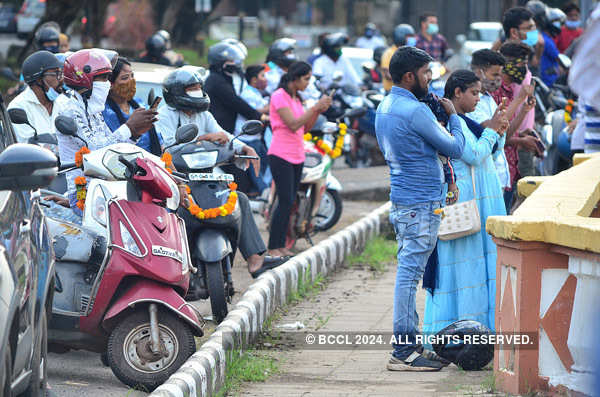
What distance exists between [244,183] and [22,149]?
695 cm

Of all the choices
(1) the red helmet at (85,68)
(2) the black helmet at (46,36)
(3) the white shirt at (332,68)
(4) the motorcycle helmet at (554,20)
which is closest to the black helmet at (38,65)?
(1) the red helmet at (85,68)

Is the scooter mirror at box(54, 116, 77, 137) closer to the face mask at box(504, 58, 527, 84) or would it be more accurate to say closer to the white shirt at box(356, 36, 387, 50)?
the face mask at box(504, 58, 527, 84)

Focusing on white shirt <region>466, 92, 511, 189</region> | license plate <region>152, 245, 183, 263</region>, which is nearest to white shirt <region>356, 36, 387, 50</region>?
white shirt <region>466, 92, 511, 189</region>

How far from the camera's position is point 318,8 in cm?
7225

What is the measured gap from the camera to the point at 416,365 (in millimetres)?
6762

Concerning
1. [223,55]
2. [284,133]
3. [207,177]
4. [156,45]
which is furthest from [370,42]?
[207,177]

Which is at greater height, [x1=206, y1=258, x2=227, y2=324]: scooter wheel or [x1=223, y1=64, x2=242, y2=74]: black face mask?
[x1=223, y1=64, x2=242, y2=74]: black face mask

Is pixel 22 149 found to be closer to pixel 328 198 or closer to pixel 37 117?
pixel 37 117

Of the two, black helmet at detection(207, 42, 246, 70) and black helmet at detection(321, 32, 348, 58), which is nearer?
black helmet at detection(207, 42, 246, 70)

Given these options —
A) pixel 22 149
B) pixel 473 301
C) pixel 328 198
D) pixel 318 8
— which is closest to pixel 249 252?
pixel 473 301

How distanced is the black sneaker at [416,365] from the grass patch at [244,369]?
2.30ft

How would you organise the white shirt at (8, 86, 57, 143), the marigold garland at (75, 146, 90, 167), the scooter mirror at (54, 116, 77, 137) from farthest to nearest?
the white shirt at (8, 86, 57, 143) → the marigold garland at (75, 146, 90, 167) → the scooter mirror at (54, 116, 77, 137)

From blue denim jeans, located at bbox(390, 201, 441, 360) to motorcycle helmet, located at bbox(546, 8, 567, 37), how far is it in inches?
364

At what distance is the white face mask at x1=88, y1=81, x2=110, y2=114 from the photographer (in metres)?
7.52
